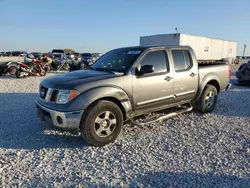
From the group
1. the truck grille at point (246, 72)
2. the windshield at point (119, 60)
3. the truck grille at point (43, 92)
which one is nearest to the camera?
the truck grille at point (43, 92)

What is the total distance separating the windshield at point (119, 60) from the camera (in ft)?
14.2

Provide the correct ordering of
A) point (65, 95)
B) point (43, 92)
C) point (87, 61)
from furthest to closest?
point (87, 61) < point (43, 92) < point (65, 95)

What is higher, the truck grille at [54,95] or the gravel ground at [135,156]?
the truck grille at [54,95]

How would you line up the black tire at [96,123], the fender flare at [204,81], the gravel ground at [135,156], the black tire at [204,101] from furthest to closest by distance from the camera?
the black tire at [204,101] < the fender flare at [204,81] < the black tire at [96,123] < the gravel ground at [135,156]

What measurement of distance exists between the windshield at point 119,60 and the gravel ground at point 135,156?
4.56ft

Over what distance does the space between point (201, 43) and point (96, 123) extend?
24.9m

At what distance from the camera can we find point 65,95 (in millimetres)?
3605

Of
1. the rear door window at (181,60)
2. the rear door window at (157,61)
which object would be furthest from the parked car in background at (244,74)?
the rear door window at (157,61)

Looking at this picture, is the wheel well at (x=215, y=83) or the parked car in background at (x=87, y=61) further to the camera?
the parked car in background at (x=87, y=61)

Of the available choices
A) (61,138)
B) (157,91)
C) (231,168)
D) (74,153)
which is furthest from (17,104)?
(231,168)

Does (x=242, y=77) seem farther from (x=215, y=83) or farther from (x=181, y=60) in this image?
(x=181, y=60)

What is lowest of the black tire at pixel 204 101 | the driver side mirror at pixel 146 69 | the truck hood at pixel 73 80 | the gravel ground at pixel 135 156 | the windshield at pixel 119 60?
the gravel ground at pixel 135 156

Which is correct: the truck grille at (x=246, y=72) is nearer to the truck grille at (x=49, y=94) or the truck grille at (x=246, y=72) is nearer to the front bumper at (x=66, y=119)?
the front bumper at (x=66, y=119)

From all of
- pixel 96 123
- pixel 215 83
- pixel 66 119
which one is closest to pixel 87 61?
pixel 215 83
